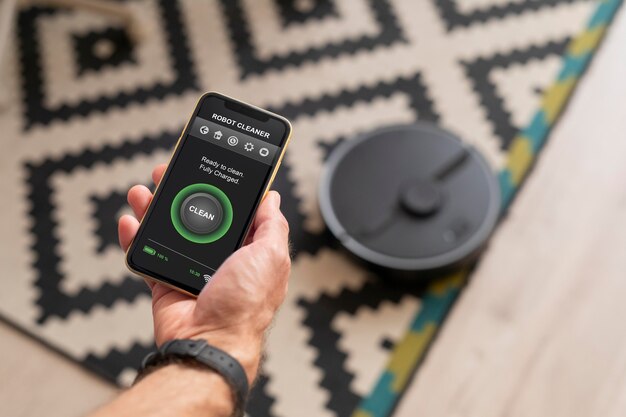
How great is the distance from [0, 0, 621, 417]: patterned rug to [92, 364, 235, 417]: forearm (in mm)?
648

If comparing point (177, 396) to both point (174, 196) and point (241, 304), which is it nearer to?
point (241, 304)

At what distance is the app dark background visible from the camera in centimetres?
87

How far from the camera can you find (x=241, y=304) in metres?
0.79

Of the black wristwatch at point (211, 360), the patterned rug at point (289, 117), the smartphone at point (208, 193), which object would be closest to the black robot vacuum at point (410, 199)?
the patterned rug at point (289, 117)

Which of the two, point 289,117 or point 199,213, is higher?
point 199,213

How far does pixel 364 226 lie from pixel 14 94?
0.87 m

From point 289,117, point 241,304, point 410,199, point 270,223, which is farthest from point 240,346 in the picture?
point 289,117

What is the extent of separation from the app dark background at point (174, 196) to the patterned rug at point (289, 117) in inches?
21.9

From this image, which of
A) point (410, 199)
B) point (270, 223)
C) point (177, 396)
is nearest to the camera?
point (177, 396)

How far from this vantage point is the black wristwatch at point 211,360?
737 millimetres

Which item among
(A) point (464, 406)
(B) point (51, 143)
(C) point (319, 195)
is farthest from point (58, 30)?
(A) point (464, 406)

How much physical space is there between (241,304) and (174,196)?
176 mm

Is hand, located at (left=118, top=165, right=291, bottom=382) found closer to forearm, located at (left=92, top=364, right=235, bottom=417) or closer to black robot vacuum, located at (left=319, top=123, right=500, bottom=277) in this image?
forearm, located at (left=92, top=364, right=235, bottom=417)

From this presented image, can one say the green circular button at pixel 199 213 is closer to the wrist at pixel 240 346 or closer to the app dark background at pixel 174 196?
the app dark background at pixel 174 196
